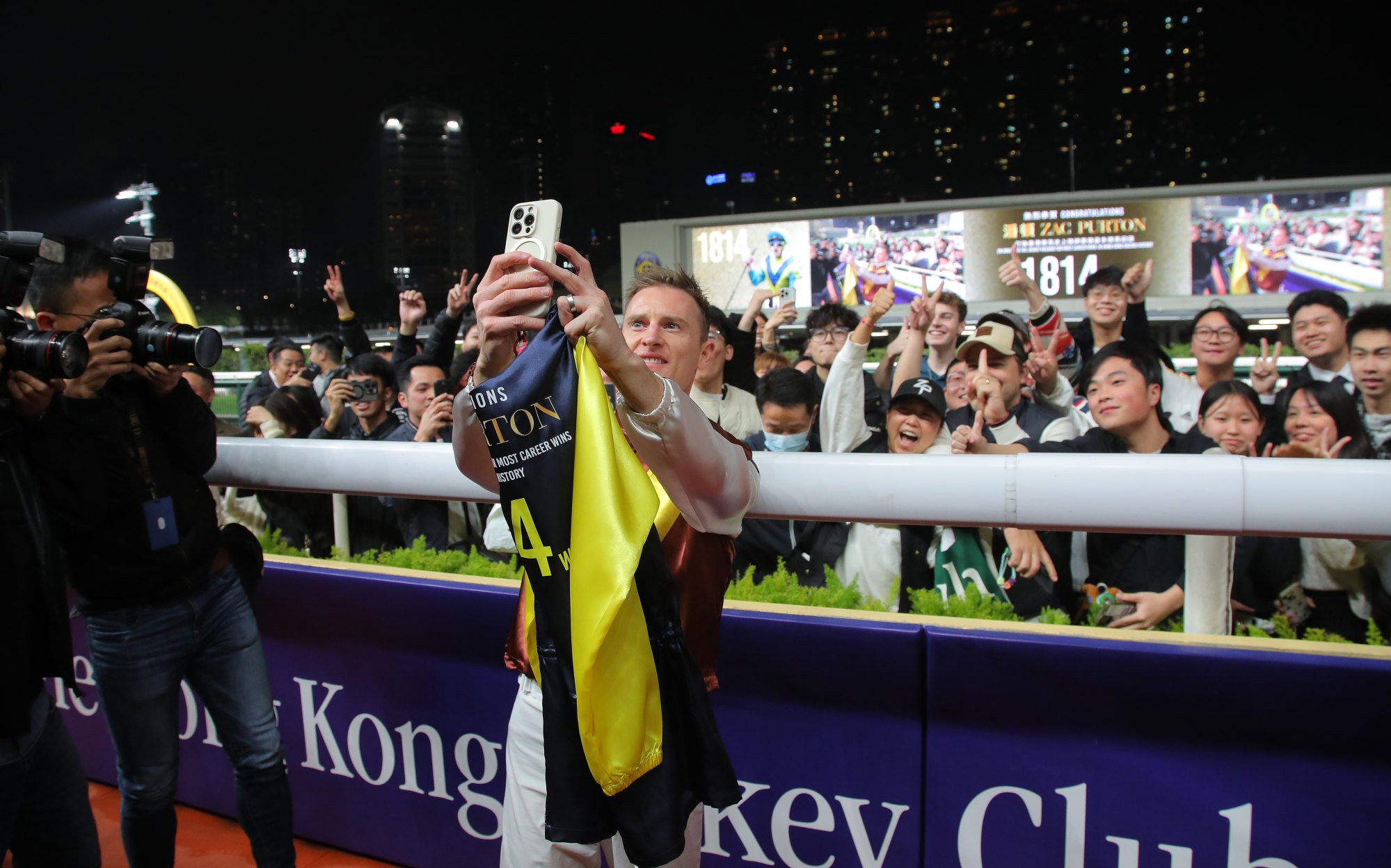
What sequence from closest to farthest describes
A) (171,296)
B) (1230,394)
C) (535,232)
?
(535,232)
(1230,394)
(171,296)

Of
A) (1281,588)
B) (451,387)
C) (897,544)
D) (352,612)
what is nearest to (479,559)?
(352,612)

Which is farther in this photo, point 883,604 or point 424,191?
point 424,191

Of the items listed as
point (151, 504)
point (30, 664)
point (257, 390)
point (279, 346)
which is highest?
point (279, 346)

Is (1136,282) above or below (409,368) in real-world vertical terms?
above

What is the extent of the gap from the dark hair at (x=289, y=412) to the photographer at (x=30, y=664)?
2.40 metres

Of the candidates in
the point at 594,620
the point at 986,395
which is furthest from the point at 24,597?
the point at 986,395

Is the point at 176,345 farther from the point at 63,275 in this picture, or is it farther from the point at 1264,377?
the point at 1264,377

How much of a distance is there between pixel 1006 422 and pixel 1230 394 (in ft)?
2.55

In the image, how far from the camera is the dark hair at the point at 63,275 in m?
2.13

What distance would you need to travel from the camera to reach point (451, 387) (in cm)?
409

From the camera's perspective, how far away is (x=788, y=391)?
3.45 metres

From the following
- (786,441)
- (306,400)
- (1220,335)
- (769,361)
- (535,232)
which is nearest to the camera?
(535,232)

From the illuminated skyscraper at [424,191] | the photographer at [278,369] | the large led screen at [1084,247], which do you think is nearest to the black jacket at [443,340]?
the photographer at [278,369]

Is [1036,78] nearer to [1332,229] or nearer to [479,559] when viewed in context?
[1332,229]
